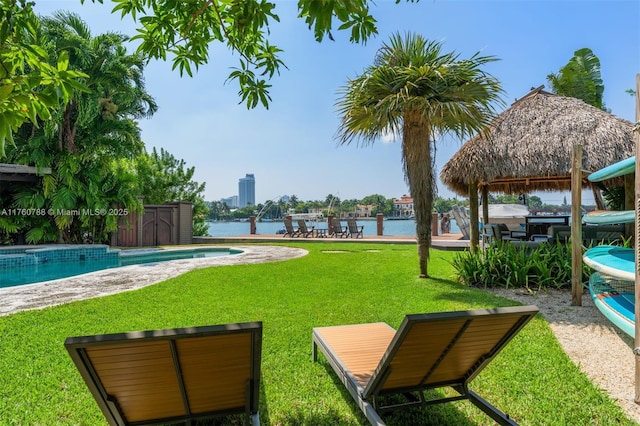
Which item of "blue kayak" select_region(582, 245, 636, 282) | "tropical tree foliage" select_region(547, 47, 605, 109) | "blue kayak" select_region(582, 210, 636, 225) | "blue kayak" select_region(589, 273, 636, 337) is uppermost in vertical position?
"tropical tree foliage" select_region(547, 47, 605, 109)

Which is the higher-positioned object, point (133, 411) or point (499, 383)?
point (133, 411)

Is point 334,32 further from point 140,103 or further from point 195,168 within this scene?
point 195,168

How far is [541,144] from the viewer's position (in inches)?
346

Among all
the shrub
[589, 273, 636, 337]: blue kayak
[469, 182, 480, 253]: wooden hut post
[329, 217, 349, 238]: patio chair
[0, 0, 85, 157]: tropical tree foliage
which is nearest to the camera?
[0, 0, 85, 157]: tropical tree foliage

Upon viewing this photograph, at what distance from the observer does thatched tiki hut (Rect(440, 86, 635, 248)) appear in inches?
334

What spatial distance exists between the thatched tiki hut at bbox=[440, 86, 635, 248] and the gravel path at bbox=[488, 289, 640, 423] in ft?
11.2

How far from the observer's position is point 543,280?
700 cm

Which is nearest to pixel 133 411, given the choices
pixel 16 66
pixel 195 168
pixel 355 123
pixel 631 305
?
pixel 16 66

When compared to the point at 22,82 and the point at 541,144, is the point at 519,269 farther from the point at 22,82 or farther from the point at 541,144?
the point at 22,82

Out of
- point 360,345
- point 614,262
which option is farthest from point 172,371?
point 614,262

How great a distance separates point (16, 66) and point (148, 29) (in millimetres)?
1088

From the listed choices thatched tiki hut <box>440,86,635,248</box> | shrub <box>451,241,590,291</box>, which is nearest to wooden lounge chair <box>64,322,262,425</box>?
shrub <box>451,241,590,291</box>

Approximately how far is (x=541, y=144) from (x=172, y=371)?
30.9ft

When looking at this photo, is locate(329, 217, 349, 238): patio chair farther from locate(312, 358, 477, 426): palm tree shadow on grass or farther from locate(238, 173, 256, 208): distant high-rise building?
locate(238, 173, 256, 208): distant high-rise building
